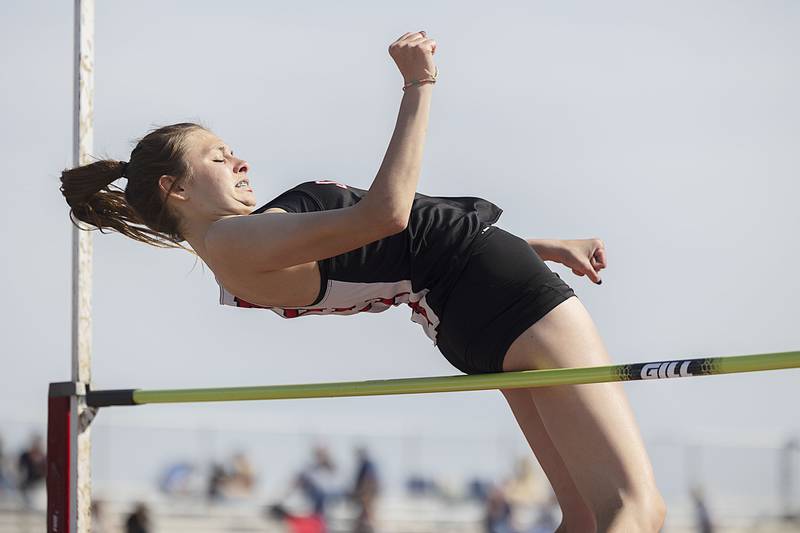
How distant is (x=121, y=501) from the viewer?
12.6 metres

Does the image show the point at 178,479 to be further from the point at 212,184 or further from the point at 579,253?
the point at 212,184

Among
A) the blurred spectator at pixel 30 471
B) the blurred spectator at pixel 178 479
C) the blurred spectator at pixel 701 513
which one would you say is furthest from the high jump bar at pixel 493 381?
the blurred spectator at pixel 701 513

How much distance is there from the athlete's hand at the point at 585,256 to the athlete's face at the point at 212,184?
2.69 ft

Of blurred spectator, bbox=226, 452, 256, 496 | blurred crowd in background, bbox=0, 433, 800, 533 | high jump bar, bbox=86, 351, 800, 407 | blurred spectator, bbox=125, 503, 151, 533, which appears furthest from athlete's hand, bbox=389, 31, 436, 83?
blurred spectator, bbox=226, 452, 256, 496

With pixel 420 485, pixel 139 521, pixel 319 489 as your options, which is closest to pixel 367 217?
pixel 139 521

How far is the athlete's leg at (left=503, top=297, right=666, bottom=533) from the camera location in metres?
2.65

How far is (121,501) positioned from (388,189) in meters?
10.6

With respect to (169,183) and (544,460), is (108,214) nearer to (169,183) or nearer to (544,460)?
(169,183)

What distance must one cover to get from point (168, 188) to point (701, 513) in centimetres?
1126

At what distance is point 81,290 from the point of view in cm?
394

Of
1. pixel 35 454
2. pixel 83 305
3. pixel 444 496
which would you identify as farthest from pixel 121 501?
pixel 83 305

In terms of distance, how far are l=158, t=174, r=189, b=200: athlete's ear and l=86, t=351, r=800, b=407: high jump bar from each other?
58 cm

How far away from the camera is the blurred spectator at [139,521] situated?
31.9 feet

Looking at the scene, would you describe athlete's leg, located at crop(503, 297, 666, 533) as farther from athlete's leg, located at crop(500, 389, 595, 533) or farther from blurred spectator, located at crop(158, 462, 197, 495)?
blurred spectator, located at crop(158, 462, 197, 495)
